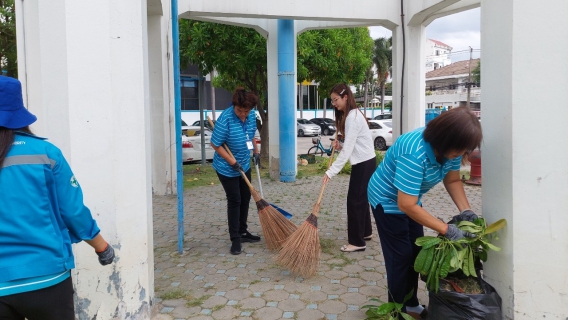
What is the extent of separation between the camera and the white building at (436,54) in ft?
284

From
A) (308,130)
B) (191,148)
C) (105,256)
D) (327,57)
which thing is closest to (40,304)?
(105,256)

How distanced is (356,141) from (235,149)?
1217 millimetres

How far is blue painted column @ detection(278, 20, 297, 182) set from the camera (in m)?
9.48

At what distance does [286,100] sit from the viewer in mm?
9594

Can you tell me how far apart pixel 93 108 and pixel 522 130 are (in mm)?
2531

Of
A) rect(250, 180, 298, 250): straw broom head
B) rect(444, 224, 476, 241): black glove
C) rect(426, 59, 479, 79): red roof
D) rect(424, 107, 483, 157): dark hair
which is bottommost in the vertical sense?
rect(250, 180, 298, 250): straw broom head

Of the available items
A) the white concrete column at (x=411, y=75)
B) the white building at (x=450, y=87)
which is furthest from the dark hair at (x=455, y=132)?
the white building at (x=450, y=87)

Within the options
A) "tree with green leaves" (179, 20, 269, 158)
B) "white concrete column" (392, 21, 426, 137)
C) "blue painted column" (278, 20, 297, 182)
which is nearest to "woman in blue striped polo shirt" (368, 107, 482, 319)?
"white concrete column" (392, 21, 426, 137)

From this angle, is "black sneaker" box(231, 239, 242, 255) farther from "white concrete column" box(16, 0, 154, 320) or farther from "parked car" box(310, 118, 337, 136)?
"parked car" box(310, 118, 337, 136)

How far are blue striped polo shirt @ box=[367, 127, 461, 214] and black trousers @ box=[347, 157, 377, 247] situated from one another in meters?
1.59

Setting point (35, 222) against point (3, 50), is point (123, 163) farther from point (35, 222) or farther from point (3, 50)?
point (3, 50)

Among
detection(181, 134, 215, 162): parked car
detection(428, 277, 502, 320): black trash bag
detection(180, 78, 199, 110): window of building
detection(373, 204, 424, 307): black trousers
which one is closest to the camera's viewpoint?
detection(428, 277, 502, 320): black trash bag

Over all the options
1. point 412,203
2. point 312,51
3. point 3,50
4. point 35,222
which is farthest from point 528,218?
point 3,50

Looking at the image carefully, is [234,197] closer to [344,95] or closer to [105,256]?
[344,95]
